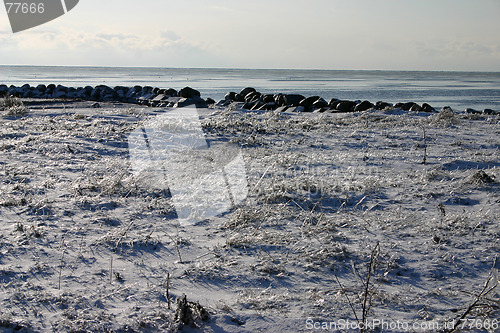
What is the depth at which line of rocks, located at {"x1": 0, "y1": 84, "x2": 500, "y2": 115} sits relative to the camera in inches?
677

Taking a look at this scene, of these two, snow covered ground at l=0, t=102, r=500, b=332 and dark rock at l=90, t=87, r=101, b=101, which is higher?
dark rock at l=90, t=87, r=101, b=101

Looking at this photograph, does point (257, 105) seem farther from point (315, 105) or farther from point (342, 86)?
point (342, 86)

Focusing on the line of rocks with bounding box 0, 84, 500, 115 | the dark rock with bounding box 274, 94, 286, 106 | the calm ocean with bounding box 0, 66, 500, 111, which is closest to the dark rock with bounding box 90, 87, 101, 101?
the line of rocks with bounding box 0, 84, 500, 115

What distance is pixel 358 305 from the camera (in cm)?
291

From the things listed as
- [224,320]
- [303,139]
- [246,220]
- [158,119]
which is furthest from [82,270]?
[158,119]

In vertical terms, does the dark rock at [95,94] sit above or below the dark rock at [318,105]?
above

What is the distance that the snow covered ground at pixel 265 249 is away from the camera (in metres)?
2.79

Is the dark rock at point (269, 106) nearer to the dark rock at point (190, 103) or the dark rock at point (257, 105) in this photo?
the dark rock at point (257, 105)

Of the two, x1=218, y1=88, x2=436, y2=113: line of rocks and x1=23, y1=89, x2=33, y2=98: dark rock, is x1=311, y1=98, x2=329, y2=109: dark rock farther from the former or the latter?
x1=23, y1=89, x2=33, y2=98: dark rock

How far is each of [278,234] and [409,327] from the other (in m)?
1.80

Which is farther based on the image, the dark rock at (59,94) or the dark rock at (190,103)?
the dark rock at (59,94)

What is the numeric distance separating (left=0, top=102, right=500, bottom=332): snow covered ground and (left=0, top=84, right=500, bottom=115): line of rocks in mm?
10001

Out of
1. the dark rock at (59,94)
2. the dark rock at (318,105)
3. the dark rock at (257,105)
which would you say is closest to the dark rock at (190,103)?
the dark rock at (257,105)

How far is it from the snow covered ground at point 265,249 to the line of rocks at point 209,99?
1000 centimetres
